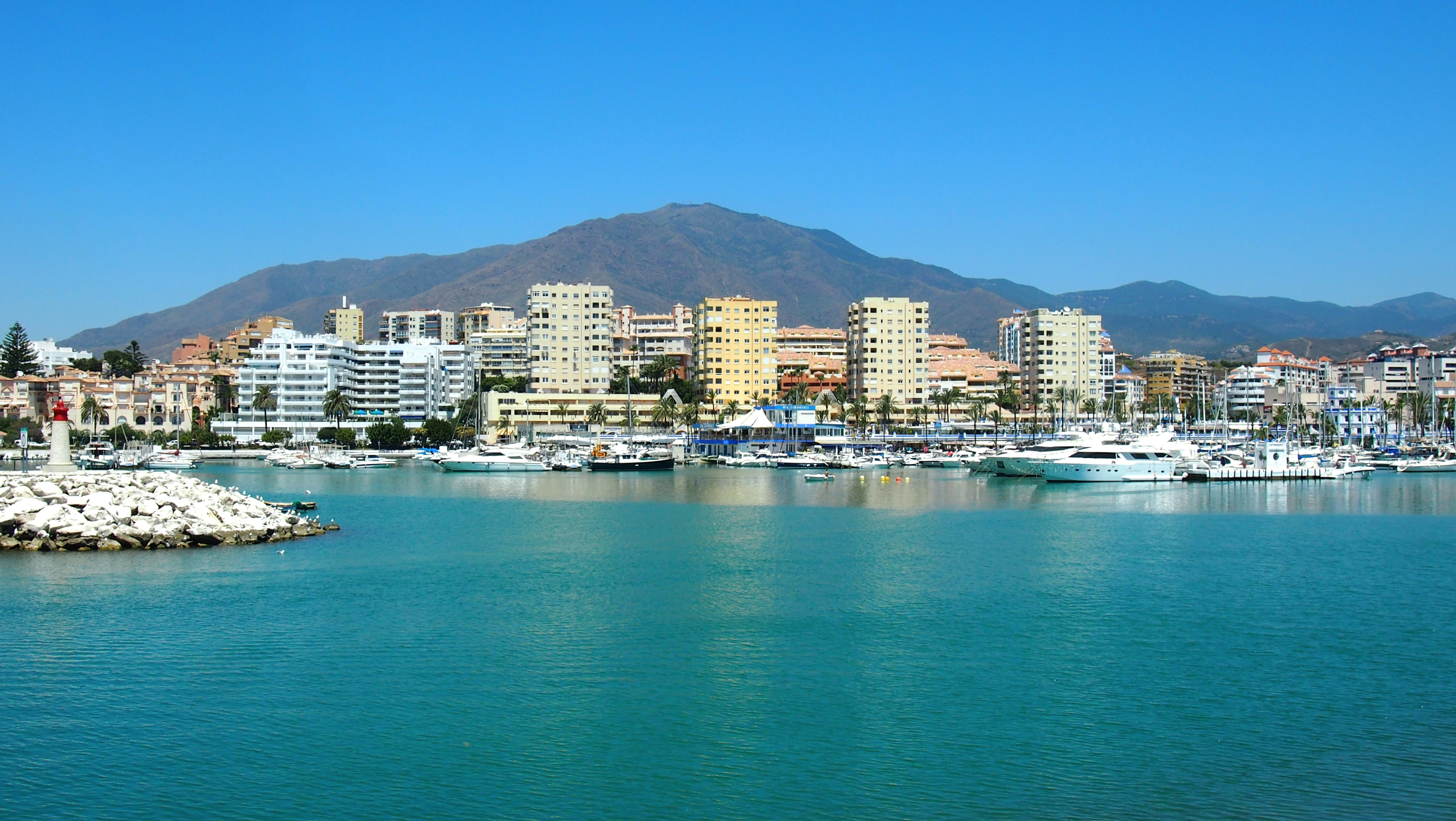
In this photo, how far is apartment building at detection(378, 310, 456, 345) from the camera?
18462cm

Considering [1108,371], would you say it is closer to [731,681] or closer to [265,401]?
[265,401]

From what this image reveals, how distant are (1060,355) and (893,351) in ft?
78.5

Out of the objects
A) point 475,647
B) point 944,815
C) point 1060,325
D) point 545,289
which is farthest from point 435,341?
point 944,815

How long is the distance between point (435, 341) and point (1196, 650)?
128 metres

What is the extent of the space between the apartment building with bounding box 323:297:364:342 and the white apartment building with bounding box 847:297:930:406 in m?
78.7

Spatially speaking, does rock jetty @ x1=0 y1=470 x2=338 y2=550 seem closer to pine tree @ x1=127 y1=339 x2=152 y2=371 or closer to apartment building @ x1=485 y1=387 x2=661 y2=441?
apartment building @ x1=485 y1=387 x2=661 y2=441

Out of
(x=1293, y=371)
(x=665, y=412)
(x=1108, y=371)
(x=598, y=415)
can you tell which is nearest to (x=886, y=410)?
(x=665, y=412)

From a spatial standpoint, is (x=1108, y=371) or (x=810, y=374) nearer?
(x=810, y=374)

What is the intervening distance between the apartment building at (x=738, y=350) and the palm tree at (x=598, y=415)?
1245 cm

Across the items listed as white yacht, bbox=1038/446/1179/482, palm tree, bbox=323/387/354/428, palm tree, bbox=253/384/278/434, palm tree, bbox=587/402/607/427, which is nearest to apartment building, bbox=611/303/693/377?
palm tree, bbox=587/402/607/427

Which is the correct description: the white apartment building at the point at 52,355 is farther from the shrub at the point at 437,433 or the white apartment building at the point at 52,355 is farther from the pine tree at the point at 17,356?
the shrub at the point at 437,433

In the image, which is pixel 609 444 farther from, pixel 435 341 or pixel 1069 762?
pixel 1069 762

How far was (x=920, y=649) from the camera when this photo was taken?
20.7m

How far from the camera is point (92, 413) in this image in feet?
→ 368
